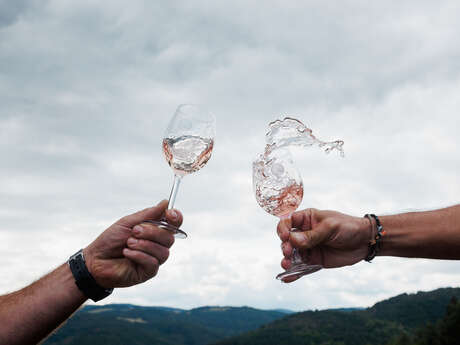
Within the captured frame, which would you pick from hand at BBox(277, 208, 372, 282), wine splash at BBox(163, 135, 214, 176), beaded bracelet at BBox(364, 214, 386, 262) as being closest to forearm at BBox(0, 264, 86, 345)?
wine splash at BBox(163, 135, 214, 176)

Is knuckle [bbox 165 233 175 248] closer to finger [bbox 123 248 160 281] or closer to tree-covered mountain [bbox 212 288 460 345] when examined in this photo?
finger [bbox 123 248 160 281]

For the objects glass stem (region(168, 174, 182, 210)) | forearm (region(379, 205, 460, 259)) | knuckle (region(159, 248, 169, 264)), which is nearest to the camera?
knuckle (region(159, 248, 169, 264))

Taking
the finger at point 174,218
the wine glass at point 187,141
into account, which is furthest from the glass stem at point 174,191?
the finger at point 174,218

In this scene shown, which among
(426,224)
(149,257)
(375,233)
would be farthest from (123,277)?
(426,224)

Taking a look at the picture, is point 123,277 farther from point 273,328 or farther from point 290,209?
point 273,328

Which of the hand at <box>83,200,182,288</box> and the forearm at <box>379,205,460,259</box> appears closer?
the hand at <box>83,200,182,288</box>

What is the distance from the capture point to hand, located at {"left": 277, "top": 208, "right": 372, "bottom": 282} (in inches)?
154

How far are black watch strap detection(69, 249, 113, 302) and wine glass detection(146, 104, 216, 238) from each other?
1145mm

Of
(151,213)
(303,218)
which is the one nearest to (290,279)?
(303,218)

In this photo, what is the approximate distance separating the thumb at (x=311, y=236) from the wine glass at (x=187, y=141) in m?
1.08

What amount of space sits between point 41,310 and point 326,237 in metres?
2.81

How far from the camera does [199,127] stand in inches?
161

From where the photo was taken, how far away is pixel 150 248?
3.79m

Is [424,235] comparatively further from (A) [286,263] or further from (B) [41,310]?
(B) [41,310]
